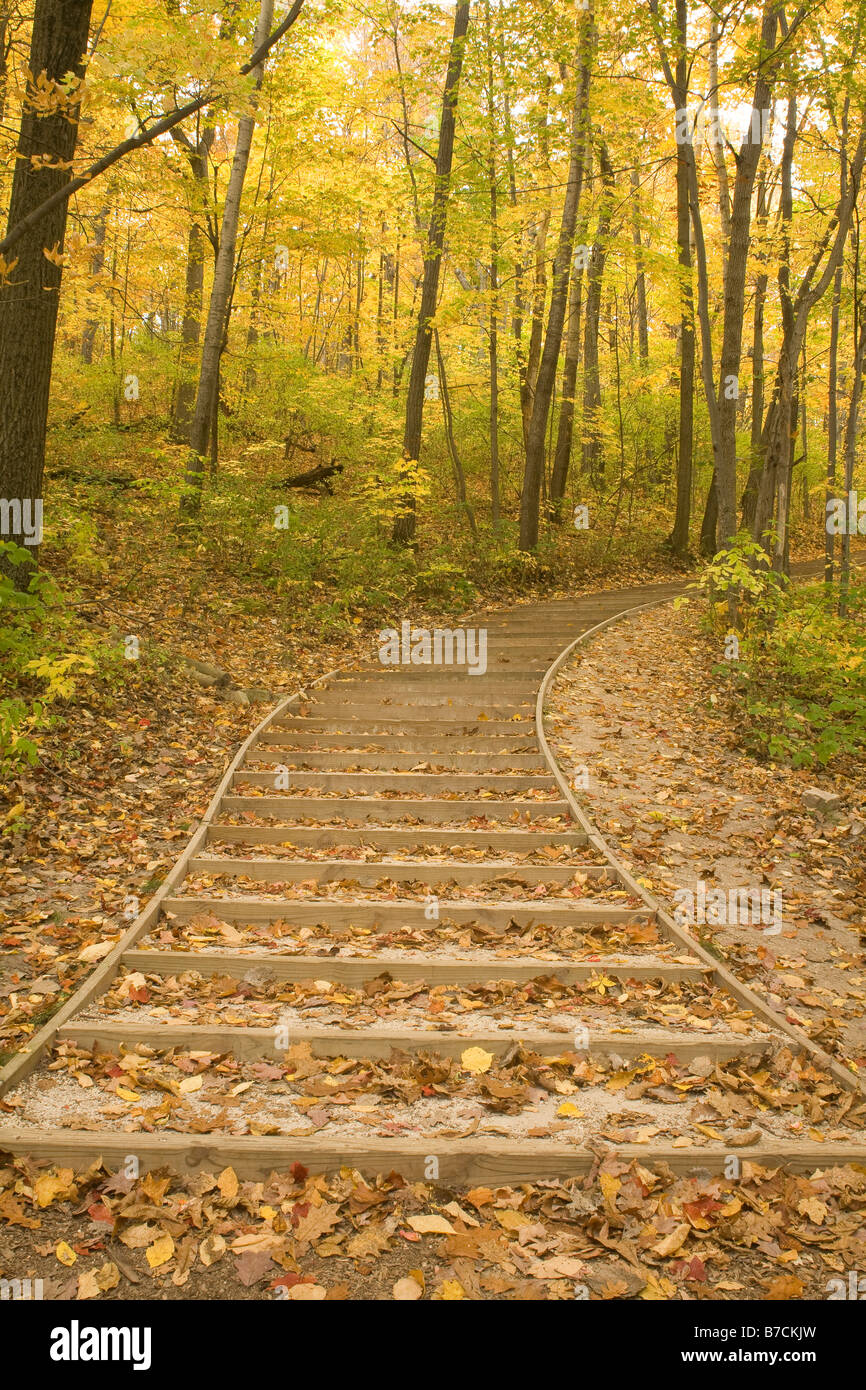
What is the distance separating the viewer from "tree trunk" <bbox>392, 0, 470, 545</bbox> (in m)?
13.8

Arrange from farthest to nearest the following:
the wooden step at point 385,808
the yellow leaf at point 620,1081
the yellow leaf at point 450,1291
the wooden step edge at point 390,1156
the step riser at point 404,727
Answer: the step riser at point 404,727 < the wooden step at point 385,808 < the yellow leaf at point 620,1081 < the wooden step edge at point 390,1156 < the yellow leaf at point 450,1291

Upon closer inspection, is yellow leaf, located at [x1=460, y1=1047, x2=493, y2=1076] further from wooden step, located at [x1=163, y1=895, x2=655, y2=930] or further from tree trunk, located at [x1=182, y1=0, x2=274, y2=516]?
tree trunk, located at [x1=182, y1=0, x2=274, y2=516]

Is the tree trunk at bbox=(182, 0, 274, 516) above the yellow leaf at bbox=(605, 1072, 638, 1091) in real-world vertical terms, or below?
above

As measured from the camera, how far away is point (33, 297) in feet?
21.6

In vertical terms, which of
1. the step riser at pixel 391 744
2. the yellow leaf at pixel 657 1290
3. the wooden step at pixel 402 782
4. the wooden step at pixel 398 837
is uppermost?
the step riser at pixel 391 744

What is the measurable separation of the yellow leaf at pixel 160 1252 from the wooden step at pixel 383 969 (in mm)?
1728

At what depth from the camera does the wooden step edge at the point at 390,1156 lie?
2.90 metres

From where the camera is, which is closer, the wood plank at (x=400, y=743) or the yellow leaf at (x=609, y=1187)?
the yellow leaf at (x=609, y=1187)

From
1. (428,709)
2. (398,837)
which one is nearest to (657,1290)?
(398,837)

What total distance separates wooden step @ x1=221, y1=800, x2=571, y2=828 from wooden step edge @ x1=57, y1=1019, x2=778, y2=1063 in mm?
3206

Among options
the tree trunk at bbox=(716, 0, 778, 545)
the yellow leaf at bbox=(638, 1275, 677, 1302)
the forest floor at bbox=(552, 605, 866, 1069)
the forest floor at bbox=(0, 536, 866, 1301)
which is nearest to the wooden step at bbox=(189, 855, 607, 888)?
the forest floor at bbox=(0, 536, 866, 1301)

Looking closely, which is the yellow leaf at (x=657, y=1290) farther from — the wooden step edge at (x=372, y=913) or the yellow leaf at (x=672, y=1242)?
the wooden step edge at (x=372, y=913)

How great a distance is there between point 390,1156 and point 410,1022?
3.48ft

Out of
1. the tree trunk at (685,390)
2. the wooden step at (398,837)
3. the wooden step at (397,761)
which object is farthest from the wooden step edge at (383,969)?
the tree trunk at (685,390)
